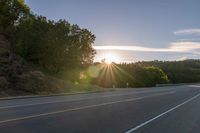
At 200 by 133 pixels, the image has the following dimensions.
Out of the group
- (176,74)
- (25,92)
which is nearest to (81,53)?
(25,92)

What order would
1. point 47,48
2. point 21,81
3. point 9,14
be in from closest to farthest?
point 21,81
point 47,48
point 9,14

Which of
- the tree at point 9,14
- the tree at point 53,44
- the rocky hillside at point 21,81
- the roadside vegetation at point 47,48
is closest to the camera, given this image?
the rocky hillside at point 21,81

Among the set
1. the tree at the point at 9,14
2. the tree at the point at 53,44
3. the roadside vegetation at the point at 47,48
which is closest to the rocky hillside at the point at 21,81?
the roadside vegetation at the point at 47,48

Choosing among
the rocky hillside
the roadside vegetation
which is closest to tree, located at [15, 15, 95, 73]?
the roadside vegetation

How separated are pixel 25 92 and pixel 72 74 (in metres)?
19.1

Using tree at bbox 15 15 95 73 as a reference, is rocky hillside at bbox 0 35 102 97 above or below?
below

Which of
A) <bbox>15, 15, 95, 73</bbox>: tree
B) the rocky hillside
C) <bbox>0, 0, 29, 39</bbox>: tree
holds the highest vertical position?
<bbox>0, 0, 29, 39</bbox>: tree

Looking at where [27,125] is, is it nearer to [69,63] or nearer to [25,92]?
[25,92]

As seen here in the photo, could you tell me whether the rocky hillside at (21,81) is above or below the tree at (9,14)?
below

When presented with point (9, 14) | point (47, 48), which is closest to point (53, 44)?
point (47, 48)

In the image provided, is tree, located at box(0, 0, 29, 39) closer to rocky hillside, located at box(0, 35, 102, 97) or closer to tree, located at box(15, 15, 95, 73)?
tree, located at box(15, 15, 95, 73)

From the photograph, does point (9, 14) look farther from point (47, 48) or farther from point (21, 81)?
point (21, 81)

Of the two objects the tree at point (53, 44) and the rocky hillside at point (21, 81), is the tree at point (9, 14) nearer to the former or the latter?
the tree at point (53, 44)

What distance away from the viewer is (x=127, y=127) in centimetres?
1367
